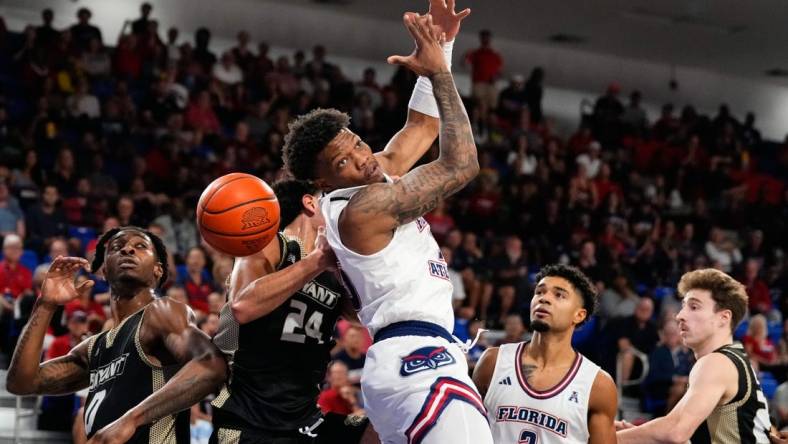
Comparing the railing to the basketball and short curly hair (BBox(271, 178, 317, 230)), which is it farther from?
the basketball

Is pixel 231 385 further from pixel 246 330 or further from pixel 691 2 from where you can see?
pixel 691 2

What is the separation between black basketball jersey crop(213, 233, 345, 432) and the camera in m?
4.54

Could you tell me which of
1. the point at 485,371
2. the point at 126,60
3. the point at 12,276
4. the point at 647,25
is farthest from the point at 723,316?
the point at 647,25

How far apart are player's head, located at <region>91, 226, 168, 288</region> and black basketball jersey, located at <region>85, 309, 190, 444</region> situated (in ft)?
0.64

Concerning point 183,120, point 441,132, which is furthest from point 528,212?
point 441,132

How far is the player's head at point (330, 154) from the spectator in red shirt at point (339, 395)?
4945 mm

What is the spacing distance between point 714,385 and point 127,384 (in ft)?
8.94

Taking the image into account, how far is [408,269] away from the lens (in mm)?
4066

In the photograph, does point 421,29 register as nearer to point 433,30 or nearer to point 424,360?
point 433,30

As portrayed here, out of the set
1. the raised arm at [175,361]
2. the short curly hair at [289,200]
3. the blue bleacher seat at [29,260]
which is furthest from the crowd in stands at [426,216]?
the raised arm at [175,361]

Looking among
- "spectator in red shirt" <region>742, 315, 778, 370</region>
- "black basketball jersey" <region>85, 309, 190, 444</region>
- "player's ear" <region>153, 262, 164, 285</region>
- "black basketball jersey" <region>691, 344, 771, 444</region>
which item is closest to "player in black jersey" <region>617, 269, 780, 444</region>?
"black basketball jersey" <region>691, 344, 771, 444</region>

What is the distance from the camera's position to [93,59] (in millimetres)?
15453

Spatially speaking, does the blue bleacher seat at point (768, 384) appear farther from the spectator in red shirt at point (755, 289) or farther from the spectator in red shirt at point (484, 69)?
the spectator in red shirt at point (484, 69)

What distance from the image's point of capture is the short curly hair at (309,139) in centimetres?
430
